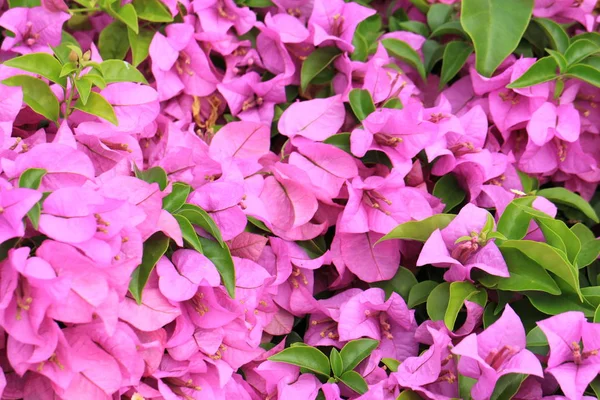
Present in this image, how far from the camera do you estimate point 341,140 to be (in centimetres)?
103

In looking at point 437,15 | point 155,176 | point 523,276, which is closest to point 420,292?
point 523,276

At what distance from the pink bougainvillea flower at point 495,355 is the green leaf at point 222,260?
0.85ft

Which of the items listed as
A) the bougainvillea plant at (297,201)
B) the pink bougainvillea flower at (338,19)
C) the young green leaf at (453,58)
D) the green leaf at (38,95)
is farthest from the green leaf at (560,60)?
the green leaf at (38,95)

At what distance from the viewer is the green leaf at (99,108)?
929 millimetres

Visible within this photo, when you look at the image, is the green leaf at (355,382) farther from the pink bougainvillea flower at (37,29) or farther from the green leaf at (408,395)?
the pink bougainvillea flower at (37,29)

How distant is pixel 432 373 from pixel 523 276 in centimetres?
16

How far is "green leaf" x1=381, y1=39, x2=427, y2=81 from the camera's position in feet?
3.80

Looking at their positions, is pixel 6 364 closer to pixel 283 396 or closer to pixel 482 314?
pixel 283 396

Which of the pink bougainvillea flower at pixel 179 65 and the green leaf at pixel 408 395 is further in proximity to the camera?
the pink bougainvillea flower at pixel 179 65

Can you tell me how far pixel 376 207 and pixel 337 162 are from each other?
8 centimetres

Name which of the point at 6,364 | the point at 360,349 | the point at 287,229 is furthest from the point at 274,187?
the point at 6,364

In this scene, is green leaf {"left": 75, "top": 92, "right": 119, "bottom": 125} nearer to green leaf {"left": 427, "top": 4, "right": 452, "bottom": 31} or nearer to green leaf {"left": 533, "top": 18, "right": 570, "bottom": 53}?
green leaf {"left": 427, "top": 4, "right": 452, "bottom": 31}

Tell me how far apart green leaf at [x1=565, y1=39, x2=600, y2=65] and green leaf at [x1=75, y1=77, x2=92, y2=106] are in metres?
0.67

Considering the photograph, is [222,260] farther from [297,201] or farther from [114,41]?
[114,41]
